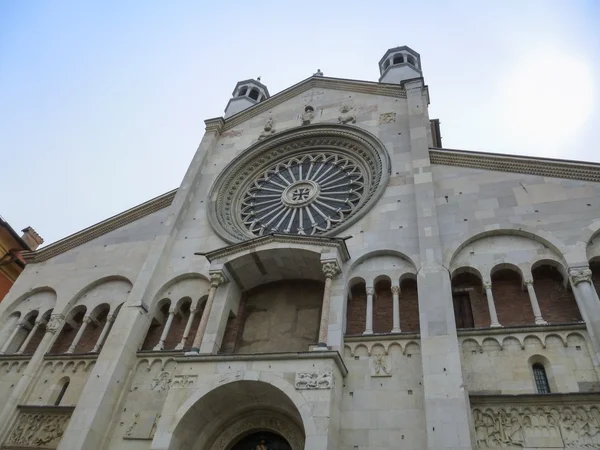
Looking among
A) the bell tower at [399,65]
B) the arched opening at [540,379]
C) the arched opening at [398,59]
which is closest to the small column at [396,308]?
the arched opening at [540,379]

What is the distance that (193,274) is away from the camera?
538 inches

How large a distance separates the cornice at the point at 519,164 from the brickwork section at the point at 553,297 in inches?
110

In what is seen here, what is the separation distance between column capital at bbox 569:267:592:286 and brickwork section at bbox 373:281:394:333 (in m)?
3.97

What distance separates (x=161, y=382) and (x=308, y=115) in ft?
36.1

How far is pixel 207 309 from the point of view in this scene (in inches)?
465

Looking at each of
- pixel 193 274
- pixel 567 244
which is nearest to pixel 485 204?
pixel 567 244

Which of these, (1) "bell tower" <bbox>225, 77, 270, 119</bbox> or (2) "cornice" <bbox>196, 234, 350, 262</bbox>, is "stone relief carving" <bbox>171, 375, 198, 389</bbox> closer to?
(2) "cornice" <bbox>196, 234, 350, 262</bbox>

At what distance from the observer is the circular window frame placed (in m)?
14.4

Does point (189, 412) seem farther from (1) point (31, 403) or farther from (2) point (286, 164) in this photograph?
(2) point (286, 164)

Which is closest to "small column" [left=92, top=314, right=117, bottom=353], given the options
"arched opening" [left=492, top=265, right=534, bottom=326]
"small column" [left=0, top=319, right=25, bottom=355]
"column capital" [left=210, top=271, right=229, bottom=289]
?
"small column" [left=0, top=319, right=25, bottom=355]

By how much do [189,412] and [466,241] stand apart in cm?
755

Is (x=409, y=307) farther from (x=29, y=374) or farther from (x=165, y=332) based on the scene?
(x=29, y=374)

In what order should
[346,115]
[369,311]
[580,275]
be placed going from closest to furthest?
1. [580,275]
2. [369,311]
3. [346,115]

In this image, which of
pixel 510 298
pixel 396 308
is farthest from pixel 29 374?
pixel 510 298
